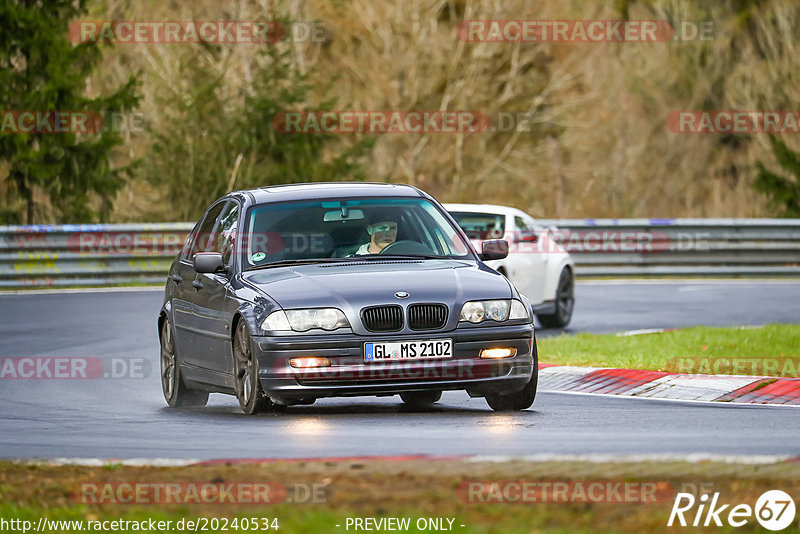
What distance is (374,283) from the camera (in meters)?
10.9

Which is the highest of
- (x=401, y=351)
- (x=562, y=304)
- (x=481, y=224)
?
(x=401, y=351)

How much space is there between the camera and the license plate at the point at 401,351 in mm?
10594

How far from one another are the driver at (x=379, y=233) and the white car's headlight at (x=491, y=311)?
4.07 ft

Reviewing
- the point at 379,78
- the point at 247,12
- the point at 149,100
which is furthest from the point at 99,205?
the point at 379,78

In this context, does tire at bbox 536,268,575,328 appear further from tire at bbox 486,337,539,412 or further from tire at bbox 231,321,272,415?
Result: tire at bbox 231,321,272,415

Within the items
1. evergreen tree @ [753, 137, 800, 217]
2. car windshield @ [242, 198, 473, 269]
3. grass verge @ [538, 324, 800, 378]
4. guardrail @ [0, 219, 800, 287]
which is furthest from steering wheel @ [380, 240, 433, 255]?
evergreen tree @ [753, 137, 800, 217]

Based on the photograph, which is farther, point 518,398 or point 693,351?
point 693,351

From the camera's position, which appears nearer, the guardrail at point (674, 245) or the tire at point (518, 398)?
the tire at point (518, 398)
